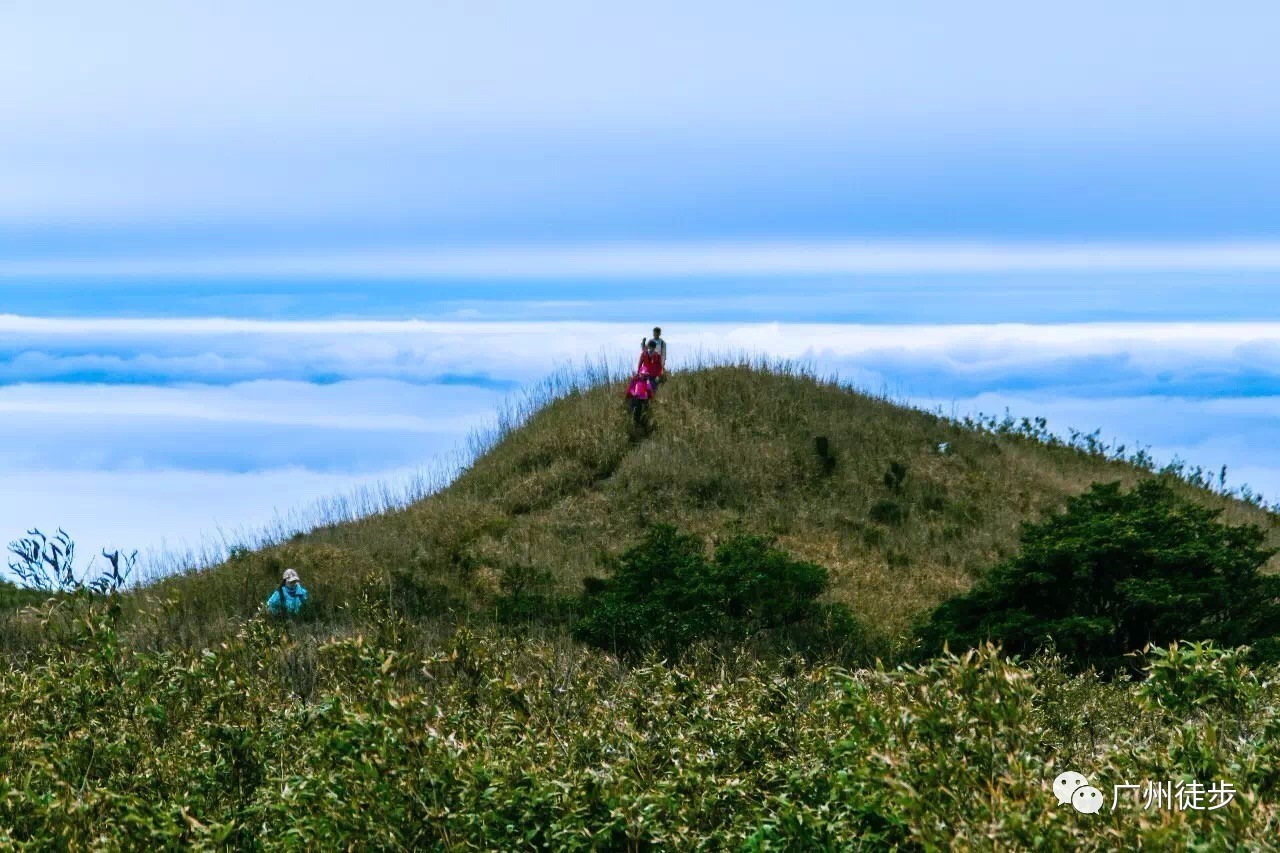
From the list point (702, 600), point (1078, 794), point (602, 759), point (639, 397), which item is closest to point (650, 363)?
point (639, 397)

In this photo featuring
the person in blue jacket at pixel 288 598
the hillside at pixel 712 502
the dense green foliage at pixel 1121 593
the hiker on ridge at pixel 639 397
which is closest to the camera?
the dense green foliage at pixel 1121 593

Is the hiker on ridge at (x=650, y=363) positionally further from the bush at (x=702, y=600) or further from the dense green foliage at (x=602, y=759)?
the dense green foliage at (x=602, y=759)

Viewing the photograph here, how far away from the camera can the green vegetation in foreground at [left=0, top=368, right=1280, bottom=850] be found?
19.8ft

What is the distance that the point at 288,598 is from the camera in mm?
20172

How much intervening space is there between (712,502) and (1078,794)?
795 inches

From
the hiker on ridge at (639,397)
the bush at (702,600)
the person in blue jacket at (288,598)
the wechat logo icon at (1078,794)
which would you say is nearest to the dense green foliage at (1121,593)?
the bush at (702,600)

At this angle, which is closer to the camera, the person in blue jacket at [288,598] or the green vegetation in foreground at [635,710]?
the green vegetation in foreground at [635,710]

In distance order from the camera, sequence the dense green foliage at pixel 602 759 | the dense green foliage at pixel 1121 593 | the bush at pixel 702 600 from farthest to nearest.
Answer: the bush at pixel 702 600 < the dense green foliage at pixel 1121 593 < the dense green foliage at pixel 602 759

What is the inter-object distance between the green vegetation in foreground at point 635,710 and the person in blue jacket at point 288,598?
49 cm

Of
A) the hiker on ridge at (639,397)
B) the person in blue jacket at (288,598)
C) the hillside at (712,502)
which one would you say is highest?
the hiker on ridge at (639,397)

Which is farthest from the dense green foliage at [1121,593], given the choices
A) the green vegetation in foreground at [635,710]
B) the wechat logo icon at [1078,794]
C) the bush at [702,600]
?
the wechat logo icon at [1078,794]

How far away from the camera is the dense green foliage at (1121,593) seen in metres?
14.8

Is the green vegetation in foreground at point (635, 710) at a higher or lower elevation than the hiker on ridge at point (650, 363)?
lower

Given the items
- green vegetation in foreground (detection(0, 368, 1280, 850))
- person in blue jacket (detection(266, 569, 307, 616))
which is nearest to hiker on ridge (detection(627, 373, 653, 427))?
green vegetation in foreground (detection(0, 368, 1280, 850))
